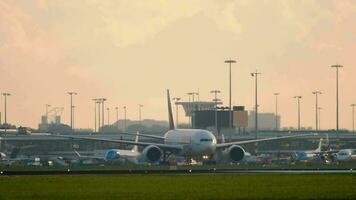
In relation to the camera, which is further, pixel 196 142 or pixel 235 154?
pixel 235 154

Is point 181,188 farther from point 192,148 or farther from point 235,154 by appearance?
point 235,154

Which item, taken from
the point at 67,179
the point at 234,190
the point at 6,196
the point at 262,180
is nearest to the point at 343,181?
the point at 262,180

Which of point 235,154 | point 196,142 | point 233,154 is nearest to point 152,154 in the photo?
point 196,142

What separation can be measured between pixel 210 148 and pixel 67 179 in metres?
65.6

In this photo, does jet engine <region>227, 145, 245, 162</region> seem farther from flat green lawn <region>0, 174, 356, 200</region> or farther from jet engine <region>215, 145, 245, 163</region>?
flat green lawn <region>0, 174, 356, 200</region>

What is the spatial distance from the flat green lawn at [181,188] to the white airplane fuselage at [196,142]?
199 ft

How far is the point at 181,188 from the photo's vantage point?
86312 mm

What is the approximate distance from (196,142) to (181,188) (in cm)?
8084

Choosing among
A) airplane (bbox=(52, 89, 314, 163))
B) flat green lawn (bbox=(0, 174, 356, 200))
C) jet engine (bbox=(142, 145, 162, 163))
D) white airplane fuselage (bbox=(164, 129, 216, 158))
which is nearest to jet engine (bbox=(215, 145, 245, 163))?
airplane (bbox=(52, 89, 314, 163))

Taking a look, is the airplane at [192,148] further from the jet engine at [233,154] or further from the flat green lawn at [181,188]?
the flat green lawn at [181,188]

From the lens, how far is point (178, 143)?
565 ft

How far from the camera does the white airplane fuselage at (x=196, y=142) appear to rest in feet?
547

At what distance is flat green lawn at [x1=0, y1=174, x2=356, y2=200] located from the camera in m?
76.5

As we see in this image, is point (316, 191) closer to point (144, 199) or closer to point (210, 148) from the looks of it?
point (144, 199)
